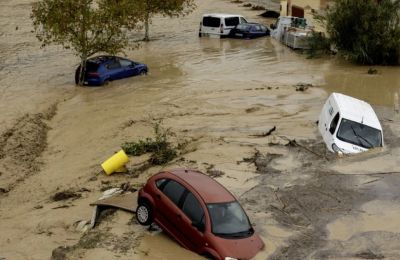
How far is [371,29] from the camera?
3100 cm

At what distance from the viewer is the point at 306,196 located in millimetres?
13930

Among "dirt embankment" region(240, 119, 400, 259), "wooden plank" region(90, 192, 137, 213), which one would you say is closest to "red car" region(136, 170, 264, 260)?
"dirt embankment" region(240, 119, 400, 259)

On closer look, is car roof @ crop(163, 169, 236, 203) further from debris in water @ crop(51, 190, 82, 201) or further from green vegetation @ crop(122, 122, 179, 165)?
green vegetation @ crop(122, 122, 179, 165)

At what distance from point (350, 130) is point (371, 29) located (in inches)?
596

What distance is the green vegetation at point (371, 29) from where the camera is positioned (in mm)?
30812

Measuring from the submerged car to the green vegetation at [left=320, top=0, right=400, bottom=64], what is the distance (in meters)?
7.82

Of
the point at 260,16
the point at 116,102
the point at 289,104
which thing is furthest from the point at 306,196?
the point at 260,16

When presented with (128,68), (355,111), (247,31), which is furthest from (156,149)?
(247,31)

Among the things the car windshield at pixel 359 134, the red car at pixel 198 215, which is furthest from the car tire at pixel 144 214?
the car windshield at pixel 359 134

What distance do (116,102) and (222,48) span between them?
13.4m

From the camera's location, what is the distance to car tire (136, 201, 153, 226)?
12133 mm

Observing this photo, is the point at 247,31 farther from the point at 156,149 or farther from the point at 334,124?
the point at 156,149

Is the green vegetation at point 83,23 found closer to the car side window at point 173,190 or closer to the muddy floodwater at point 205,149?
the muddy floodwater at point 205,149

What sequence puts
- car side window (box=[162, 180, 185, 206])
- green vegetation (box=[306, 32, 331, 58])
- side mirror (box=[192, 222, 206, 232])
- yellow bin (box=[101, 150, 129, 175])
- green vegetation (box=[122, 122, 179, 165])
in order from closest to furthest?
1. side mirror (box=[192, 222, 206, 232])
2. car side window (box=[162, 180, 185, 206])
3. yellow bin (box=[101, 150, 129, 175])
4. green vegetation (box=[122, 122, 179, 165])
5. green vegetation (box=[306, 32, 331, 58])
